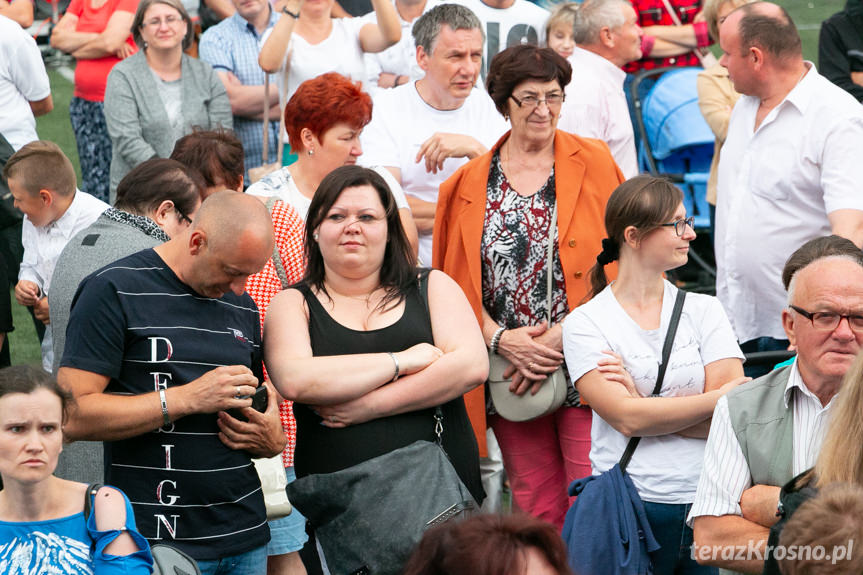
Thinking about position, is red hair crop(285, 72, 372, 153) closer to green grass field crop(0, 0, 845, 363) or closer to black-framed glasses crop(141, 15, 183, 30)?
black-framed glasses crop(141, 15, 183, 30)

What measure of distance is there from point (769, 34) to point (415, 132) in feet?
5.54

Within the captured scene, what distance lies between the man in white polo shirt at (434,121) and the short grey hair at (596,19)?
1.53m

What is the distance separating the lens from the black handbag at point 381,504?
3492 mm

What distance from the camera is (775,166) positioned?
17.2 ft

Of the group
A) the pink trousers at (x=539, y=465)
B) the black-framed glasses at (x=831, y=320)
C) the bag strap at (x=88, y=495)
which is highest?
the black-framed glasses at (x=831, y=320)

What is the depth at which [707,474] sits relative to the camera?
330 centimetres

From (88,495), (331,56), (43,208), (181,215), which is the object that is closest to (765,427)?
(88,495)

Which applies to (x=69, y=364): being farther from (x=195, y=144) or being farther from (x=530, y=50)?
(x=530, y=50)

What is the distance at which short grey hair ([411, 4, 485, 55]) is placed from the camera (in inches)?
224

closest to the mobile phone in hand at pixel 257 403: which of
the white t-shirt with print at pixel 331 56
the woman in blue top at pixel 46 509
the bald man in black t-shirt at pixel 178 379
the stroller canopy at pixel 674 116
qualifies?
the bald man in black t-shirt at pixel 178 379

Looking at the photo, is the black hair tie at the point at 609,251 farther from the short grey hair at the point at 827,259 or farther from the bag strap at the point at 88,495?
the bag strap at the point at 88,495

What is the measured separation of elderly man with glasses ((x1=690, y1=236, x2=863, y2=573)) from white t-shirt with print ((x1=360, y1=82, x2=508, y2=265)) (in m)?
2.46

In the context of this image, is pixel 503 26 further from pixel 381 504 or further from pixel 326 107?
pixel 381 504

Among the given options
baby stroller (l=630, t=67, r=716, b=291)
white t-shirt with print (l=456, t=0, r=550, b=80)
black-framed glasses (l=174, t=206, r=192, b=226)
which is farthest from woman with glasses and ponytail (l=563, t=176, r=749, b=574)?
baby stroller (l=630, t=67, r=716, b=291)
